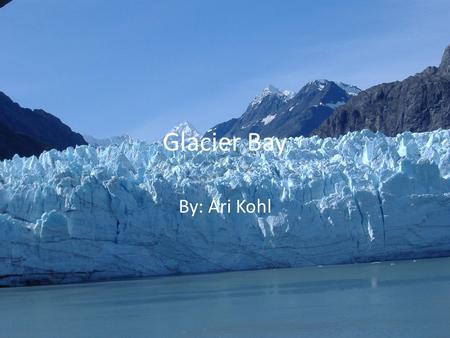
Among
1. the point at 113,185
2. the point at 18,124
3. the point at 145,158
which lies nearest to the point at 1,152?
the point at 18,124

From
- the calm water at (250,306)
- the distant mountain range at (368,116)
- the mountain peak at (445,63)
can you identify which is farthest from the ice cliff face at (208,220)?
the mountain peak at (445,63)

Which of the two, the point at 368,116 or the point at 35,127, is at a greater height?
the point at 35,127

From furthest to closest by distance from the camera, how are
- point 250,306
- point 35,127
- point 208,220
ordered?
1. point 35,127
2. point 208,220
3. point 250,306

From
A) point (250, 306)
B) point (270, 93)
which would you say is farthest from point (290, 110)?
point (250, 306)

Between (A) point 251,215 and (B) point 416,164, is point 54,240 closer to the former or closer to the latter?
(A) point 251,215

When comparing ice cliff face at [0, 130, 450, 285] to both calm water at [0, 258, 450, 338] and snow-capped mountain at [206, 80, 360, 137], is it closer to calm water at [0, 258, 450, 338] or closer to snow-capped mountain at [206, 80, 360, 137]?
calm water at [0, 258, 450, 338]

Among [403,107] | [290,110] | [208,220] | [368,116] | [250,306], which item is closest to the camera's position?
[250,306]

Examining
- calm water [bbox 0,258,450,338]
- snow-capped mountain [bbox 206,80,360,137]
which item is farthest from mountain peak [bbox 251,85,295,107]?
calm water [bbox 0,258,450,338]

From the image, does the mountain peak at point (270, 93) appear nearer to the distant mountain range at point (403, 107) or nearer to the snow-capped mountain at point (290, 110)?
the snow-capped mountain at point (290, 110)

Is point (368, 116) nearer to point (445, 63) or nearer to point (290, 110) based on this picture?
point (445, 63)
